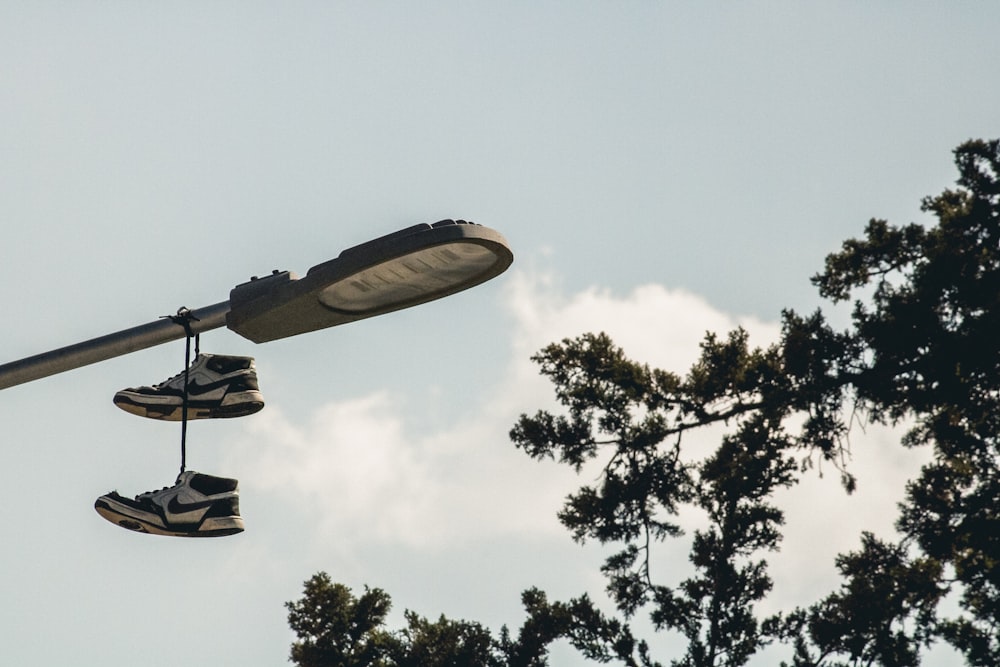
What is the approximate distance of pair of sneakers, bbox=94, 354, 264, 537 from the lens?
5.92m

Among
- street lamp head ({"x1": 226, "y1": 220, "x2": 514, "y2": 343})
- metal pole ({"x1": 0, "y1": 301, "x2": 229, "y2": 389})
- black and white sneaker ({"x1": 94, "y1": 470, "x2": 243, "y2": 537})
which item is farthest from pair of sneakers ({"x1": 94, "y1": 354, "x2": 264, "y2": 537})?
street lamp head ({"x1": 226, "y1": 220, "x2": 514, "y2": 343})

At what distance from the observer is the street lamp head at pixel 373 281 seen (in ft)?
17.7

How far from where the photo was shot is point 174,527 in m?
5.92

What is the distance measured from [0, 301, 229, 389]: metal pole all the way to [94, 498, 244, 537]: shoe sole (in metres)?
0.72

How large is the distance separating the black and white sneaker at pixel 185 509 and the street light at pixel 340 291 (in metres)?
0.62

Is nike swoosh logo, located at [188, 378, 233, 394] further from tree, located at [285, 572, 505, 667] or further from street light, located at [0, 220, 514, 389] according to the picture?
tree, located at [285, 572, 505, 667]

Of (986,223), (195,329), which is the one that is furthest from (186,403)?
(986,223)

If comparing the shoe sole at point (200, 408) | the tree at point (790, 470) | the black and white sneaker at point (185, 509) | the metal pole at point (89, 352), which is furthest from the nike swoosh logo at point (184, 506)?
the tree at point (790, 470)

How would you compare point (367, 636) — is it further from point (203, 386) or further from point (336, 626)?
point (203, 386)

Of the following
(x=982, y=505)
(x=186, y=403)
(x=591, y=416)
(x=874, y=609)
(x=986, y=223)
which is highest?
(x=986, y=223)

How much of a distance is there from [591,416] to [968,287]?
4.23 m

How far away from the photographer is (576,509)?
15.8 metres

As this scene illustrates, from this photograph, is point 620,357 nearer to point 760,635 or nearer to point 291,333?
point 760,635

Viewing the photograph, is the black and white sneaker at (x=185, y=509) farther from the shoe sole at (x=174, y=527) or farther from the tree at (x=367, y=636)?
the tree at (x=367, y=636)
